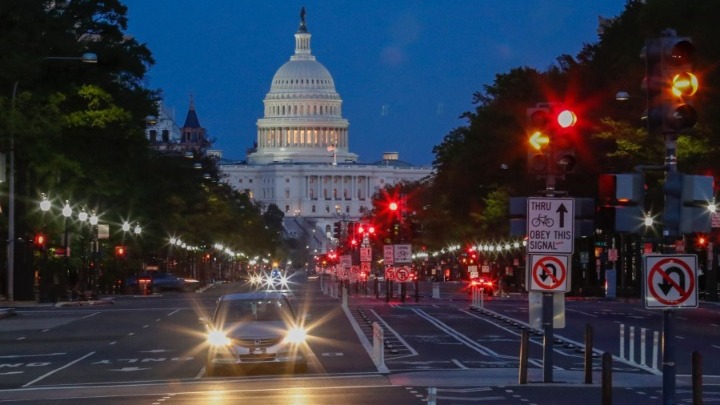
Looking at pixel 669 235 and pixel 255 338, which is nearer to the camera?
pixel 669 235

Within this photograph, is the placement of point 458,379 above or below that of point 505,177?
below

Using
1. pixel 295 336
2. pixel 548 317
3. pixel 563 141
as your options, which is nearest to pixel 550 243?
pixel 548 317

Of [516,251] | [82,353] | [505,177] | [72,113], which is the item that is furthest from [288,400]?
[516,251]

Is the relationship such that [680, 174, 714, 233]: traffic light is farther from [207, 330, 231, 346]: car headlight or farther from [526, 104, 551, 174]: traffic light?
[207, 330, 231, 346]: car headlight

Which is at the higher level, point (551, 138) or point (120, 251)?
point (551, 138)

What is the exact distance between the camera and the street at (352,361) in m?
26.1

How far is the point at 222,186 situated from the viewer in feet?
576

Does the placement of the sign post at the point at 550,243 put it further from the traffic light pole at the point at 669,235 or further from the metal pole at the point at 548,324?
the traffic light pole at the point at 669,235

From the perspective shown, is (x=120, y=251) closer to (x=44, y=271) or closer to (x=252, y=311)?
(x=44, y=271)

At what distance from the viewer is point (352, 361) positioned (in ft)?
114

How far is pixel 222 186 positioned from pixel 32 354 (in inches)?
5370

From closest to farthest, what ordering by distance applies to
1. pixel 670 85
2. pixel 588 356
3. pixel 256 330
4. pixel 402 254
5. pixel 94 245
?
pixel 670 85 < pixel 588 356 < pixel 256 330 < pixel 402 254 < pixel 94 245

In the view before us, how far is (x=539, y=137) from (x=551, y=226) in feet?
4.59

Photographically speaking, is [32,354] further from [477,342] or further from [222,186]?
[222,186]
